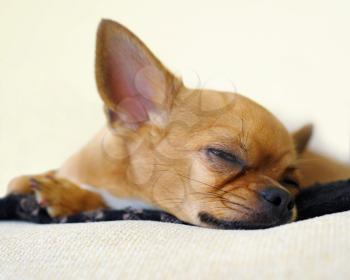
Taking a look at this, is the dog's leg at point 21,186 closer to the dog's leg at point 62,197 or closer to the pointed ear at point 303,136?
the dog's leg at point 62,197

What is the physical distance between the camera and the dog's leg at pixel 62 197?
117cm

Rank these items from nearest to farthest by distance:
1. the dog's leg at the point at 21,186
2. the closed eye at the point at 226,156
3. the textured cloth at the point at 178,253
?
the textured cloth at the point at 178,253 → the closed eye at the point at 226,156 → the dog's leg at the point at 21,186

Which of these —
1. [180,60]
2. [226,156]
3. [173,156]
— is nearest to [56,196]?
[173,156]

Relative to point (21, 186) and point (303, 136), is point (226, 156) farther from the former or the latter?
point (21, 186)

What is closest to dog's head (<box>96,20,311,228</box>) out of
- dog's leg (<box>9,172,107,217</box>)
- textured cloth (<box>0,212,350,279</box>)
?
dog's leg (<box>9,172,107,217</box>)

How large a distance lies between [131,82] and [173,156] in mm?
289

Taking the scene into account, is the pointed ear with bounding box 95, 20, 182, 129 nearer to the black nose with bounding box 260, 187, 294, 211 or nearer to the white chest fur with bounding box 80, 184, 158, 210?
the white chest fur with bounding box 80, 184, 158, 210

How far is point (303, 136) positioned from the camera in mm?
1516

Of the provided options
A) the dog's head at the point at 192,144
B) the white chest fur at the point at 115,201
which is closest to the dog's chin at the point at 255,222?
the dog's head at the point at 192,144

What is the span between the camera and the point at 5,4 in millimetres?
2324

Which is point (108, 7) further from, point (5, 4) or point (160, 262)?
point (160, 262)

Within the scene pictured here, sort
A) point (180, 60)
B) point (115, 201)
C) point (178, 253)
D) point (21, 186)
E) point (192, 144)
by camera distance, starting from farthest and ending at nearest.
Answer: point (180, 60) → point (21, 186) → point (115, 201) → point (192, 144) → point (178, 253)

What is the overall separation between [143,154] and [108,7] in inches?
42.4

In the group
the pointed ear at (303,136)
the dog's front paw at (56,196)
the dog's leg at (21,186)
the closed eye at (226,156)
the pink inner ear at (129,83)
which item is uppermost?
Answer: the pink inner ear at (129,83)
